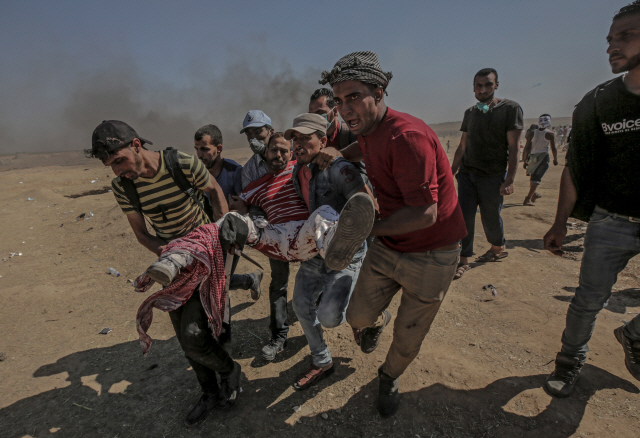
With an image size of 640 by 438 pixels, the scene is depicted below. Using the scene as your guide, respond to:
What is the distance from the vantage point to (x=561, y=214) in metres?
2.37

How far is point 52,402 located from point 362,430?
101 inches

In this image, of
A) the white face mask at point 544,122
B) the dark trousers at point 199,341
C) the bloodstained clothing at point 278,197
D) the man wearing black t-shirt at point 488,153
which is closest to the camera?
the dark trousers at point 199,341

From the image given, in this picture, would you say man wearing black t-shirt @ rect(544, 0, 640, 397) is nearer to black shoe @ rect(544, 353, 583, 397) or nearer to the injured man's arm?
black shoe @ rect(544, 353, 583, 397)

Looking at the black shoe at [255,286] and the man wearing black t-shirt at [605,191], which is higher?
the man wearing black t-shirt at [605,191]

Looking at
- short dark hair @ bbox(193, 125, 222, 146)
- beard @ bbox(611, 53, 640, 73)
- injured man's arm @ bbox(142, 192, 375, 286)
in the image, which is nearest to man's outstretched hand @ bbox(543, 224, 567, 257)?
beard @ bbox(611, 53, 640, 73)

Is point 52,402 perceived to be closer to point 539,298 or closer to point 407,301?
point 407,301

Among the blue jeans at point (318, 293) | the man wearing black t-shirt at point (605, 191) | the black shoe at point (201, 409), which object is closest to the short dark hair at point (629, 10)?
the man wearing black t-shirt at point (605, 191)

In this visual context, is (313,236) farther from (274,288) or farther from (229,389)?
(229,389)

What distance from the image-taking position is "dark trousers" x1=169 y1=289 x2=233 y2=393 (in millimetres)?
2242

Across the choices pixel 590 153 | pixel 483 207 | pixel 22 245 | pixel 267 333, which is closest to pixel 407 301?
pixel 590 153

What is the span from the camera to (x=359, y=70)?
1.93 m

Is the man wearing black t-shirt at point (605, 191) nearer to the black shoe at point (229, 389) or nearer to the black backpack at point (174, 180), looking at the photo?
the black shoe at point (229, 389)

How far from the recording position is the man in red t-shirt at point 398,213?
70.7 inches

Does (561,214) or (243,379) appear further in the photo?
(243,379)
